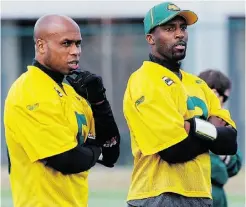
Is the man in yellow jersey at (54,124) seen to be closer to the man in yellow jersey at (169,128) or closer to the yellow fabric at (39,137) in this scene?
the yellow fabric at (39,137)

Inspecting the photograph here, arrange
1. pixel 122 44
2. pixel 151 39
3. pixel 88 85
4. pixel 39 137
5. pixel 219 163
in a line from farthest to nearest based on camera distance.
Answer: pixel 122 44
pixel 219 163
pixel 151 39
pixel 88 85
pixel 39 137

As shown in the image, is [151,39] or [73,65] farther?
[151,39]

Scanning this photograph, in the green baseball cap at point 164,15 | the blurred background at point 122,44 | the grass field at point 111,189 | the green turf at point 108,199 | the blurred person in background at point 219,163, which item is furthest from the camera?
the blurred background at point 122,44

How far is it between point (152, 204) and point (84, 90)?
86cm

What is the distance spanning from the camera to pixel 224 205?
7.84 m

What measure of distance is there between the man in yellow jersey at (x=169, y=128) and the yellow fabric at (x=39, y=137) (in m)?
0.41

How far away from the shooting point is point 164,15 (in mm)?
6391

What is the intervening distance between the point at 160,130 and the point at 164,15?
2.60 feet

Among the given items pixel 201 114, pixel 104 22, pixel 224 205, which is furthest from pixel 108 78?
pixel 201 114

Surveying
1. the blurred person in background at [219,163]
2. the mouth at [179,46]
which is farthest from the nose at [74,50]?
the blurred person in background at [219,163]

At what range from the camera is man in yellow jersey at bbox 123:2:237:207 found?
20.1ft

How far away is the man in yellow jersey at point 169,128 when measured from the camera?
6133 mm

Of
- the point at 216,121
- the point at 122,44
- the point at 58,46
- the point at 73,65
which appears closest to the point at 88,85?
the point at 73,65

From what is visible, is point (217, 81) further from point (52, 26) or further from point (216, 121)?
point (52, 26)
